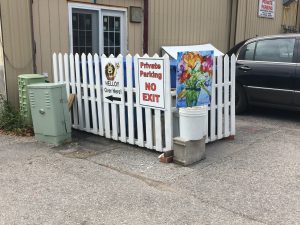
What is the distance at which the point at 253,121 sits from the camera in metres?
7.75

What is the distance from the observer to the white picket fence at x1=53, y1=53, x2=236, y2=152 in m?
5.40

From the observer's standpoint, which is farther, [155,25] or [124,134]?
[155,25]

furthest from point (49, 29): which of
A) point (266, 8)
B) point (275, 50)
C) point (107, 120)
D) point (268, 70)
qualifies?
point (266, 8)

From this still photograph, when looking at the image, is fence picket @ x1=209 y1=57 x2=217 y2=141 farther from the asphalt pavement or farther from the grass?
the grass

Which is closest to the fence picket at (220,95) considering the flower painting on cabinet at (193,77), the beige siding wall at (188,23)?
the flower painting on cabinet at (193,77)

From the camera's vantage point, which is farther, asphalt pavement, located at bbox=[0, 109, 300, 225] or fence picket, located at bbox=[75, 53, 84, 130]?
fence picket, located at bbox=[75, 53, 84, 130]

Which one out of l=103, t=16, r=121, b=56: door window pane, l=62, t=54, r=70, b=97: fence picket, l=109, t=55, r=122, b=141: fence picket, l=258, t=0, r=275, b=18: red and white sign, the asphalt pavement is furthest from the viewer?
l=258, t=0, r=275, b=18: red and white sign

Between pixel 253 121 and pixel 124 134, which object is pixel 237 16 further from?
pixel 124 134

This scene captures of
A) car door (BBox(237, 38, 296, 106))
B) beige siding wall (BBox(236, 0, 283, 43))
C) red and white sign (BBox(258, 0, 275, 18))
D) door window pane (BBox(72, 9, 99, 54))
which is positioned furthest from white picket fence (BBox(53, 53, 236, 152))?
red and white sign (BBox(258, 0, 275, 18))

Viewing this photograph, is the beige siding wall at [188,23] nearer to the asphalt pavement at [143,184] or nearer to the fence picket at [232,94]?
the fence picket at [232,94]

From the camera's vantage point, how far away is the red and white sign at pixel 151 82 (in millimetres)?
5211

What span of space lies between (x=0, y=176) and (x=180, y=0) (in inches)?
280

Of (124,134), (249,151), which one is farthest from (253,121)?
(124,134)


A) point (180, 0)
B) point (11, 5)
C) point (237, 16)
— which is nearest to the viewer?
point (11, 5)
